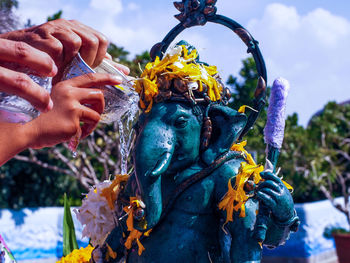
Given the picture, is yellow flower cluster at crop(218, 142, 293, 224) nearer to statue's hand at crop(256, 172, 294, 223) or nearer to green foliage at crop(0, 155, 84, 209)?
statue's hand at crop(256, 172, 294, 223)

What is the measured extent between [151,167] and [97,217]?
40 centimetres

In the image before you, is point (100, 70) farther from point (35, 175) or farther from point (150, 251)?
point (35, 175)

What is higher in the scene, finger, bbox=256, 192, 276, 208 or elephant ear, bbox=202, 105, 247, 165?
elephant ear, bbox=202, 105, 247, 165

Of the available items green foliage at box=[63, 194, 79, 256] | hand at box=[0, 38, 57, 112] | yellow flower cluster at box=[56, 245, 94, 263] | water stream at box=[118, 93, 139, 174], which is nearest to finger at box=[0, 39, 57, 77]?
hand at box=[0, 38, 57, 112]

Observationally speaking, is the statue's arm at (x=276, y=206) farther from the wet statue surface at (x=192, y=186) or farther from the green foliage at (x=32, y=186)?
the green foliage at (x=32, y=186)

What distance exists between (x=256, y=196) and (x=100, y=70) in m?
0.65

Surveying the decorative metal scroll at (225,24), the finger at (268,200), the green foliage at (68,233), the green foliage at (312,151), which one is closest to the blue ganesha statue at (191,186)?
the finger at (268,200)

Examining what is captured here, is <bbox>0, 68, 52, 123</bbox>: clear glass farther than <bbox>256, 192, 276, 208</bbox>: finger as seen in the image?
No

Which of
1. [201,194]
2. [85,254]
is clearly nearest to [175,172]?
[201,194]

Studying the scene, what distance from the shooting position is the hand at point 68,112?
99cm

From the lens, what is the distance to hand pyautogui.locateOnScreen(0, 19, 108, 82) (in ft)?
3.13

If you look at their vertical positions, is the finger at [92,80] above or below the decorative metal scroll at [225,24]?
below

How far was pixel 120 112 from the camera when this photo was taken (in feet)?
4.52

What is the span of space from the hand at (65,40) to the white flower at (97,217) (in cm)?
55
